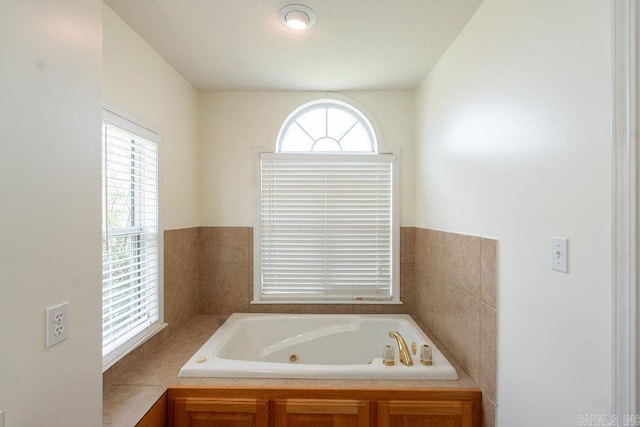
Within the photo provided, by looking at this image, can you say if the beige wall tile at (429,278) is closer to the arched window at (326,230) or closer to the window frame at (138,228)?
the arched window at (326,230)

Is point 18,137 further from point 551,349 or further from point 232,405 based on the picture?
point 551,349

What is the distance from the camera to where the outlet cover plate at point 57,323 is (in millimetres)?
880

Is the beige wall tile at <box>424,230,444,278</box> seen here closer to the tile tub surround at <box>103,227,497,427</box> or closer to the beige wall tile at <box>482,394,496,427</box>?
the tile tub surround at <box>103,227,497,427</box>

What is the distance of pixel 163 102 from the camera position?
2.02m

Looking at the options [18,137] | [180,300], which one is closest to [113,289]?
[180,300]

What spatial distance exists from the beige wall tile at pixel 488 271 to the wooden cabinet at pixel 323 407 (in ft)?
1.65

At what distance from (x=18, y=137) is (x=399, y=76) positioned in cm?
220

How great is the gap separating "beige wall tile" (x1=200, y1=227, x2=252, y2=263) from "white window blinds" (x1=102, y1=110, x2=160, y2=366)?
613 millimetres

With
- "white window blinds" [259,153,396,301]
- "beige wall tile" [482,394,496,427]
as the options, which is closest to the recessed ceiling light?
"white window blinds" [259,153,396,301]

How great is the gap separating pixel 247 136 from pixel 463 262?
1.90 metres

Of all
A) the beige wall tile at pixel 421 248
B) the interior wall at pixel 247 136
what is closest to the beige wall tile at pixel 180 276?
the interior wall at pixel 247 136

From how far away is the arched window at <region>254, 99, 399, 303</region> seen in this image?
2.55 m

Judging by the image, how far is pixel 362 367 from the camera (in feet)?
5.50

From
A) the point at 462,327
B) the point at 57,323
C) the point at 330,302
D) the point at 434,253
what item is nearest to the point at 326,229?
the point at 330,302
